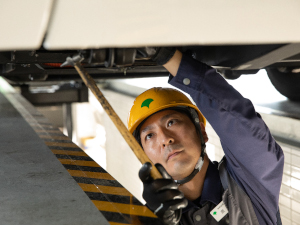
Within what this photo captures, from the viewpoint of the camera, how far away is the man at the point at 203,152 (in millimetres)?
1454

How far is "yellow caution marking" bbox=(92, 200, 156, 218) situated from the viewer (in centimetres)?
127

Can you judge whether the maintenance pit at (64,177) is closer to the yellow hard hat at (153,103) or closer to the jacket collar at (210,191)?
the yellow hard hat at (153,103)

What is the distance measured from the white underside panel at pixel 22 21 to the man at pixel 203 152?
1.98ft

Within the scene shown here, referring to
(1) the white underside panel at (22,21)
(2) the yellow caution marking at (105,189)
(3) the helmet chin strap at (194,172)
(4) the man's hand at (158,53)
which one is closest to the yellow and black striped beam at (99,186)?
(2) the yellow caution marking at (105,189)

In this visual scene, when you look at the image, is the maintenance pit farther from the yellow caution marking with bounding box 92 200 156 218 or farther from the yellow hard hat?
the yellow hard hat

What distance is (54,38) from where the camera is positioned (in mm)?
862

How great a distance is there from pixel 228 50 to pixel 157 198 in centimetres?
103

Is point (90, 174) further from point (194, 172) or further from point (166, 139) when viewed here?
point (194, 172)

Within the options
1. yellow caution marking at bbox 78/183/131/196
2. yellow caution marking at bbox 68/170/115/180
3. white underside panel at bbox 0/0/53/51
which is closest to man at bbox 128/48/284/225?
yellow caution marking at bbox 78/183/131/196

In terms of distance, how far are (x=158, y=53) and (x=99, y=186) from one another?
0.69m

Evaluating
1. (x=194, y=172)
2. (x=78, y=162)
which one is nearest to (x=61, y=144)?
(x=78, y=162)

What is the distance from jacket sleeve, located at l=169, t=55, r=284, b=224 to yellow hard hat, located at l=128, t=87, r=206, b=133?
1.66ft

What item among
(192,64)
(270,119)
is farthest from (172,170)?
(270,119)

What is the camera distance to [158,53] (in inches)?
56.4
